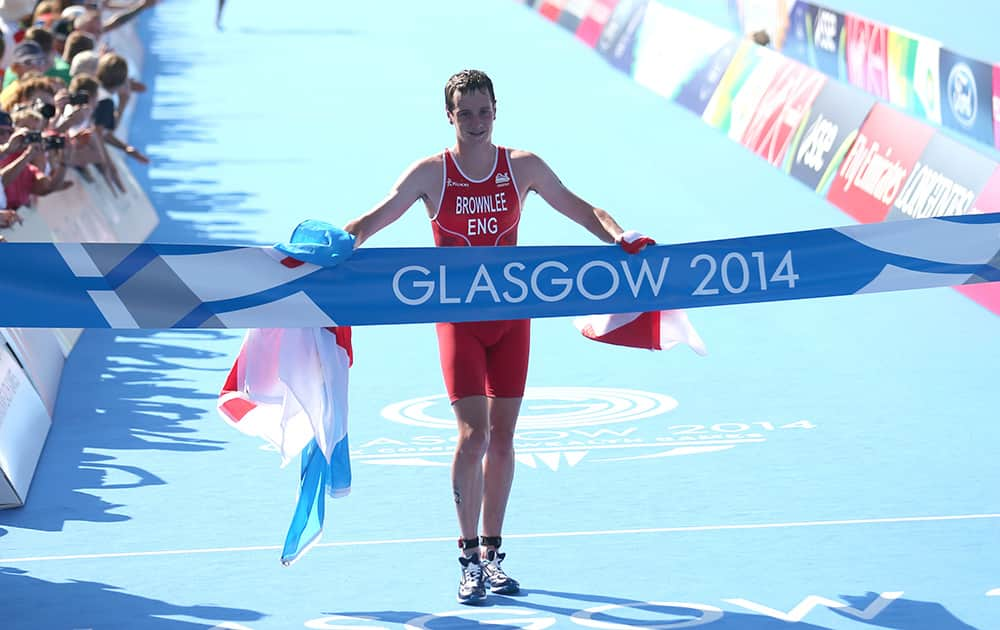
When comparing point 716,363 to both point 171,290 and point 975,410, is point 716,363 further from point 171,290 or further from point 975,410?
point 171,290

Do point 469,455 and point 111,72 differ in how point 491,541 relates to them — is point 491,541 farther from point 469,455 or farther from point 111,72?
point 111,72

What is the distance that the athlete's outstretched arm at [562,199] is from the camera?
7.00m

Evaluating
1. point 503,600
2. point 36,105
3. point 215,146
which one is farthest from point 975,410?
point 215,146

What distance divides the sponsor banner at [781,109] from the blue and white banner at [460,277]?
33.1 feet

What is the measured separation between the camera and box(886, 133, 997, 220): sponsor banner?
12.6 m

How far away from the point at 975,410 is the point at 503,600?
4.21 m

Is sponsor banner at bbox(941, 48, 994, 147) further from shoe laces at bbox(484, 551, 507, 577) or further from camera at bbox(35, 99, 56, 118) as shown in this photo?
shoe laces at bbox(484, 551, 507, 577)

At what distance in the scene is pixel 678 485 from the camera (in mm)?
8625

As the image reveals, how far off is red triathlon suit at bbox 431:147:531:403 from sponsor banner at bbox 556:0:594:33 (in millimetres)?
25888

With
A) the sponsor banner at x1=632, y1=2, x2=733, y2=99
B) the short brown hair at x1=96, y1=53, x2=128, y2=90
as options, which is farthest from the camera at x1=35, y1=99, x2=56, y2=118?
the sponsor banner at x1=632, y1=2, x2=733, y2=99

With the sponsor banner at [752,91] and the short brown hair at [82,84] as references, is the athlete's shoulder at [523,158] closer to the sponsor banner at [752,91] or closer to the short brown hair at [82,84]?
the short brown hair at [82,84]

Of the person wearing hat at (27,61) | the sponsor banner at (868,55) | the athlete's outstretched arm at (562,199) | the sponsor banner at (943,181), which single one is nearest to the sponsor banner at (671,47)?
the sponsor banner at (868,55)

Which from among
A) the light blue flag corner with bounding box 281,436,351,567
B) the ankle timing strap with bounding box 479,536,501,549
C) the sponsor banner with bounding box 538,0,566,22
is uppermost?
the sponsor banner with bounding box 538,0,566,22

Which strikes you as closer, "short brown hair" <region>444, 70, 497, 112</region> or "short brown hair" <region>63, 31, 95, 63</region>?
"short brown hair" <region>444, 70, 497, 112</region>
